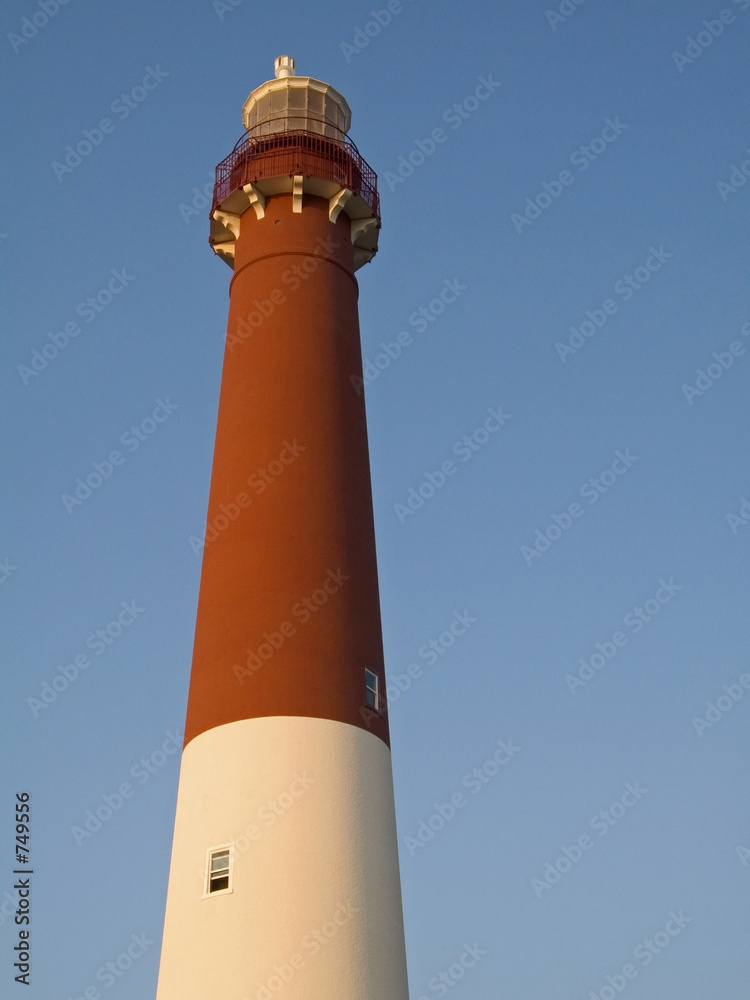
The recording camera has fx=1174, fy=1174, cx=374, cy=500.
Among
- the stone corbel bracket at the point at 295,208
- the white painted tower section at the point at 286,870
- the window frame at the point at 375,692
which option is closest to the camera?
the white painted tower section at the point at 286,870

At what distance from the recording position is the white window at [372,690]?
65.4ft

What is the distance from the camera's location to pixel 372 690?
2017 cm

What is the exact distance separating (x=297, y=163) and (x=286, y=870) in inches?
558

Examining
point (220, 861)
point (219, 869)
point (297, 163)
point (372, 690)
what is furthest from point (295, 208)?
point (219, 869)

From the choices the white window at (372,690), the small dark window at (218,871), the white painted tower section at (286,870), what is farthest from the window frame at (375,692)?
the small dark window at (218,871)

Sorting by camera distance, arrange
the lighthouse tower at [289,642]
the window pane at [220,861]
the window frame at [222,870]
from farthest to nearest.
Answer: the window pane at [220,861] < the window frame at [222,870] < the lighthouse tower at [289,642]

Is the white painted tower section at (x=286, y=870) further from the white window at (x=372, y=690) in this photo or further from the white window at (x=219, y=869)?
the white window at (x=372, y=690)

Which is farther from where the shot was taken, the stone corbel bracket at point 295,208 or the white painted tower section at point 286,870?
the stone corbel bracket at point 295,208

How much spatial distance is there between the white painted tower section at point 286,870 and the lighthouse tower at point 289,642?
0.03m

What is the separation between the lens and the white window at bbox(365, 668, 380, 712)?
65.4ft

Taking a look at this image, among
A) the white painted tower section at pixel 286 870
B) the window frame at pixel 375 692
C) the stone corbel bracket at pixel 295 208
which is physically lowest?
the white painted tower section at pixel 286 870

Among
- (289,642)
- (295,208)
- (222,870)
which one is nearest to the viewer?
(222,870)

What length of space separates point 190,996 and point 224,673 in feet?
16.4

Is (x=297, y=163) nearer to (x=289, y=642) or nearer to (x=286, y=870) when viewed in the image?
(x=289, y=642)
